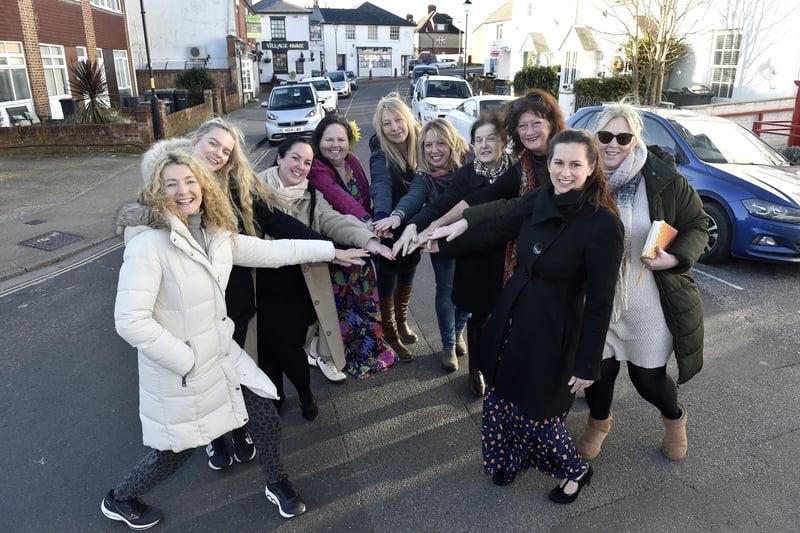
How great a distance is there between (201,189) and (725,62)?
1785 centimetres

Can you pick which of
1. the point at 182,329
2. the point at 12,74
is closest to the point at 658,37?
the point at 182,329

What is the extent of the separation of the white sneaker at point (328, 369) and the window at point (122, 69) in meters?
24.2

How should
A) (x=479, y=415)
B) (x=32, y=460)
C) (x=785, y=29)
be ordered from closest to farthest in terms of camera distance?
(x=32, y=460), (x=479, y=415), (x=785, y=29)

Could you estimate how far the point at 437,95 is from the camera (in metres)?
18.7

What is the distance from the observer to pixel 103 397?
3.95 meters

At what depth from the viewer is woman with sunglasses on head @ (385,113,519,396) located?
3449 mm

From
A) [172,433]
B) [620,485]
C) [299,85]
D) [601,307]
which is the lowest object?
[620,485]

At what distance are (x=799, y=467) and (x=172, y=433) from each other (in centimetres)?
344

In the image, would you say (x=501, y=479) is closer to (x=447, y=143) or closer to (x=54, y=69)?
(x=447, y=143)

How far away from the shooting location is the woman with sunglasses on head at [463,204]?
11.3 ft

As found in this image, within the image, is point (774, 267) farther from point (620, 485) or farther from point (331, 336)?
point (331, 336)

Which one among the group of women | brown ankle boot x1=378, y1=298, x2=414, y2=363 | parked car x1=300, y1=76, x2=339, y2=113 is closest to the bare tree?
parked car x1=300, y1=76, x2=339, y2=113

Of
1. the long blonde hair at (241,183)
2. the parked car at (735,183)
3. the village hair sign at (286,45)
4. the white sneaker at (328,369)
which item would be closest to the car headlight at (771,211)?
the parked car at (735,183)

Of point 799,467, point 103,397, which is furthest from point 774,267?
point 103,397
